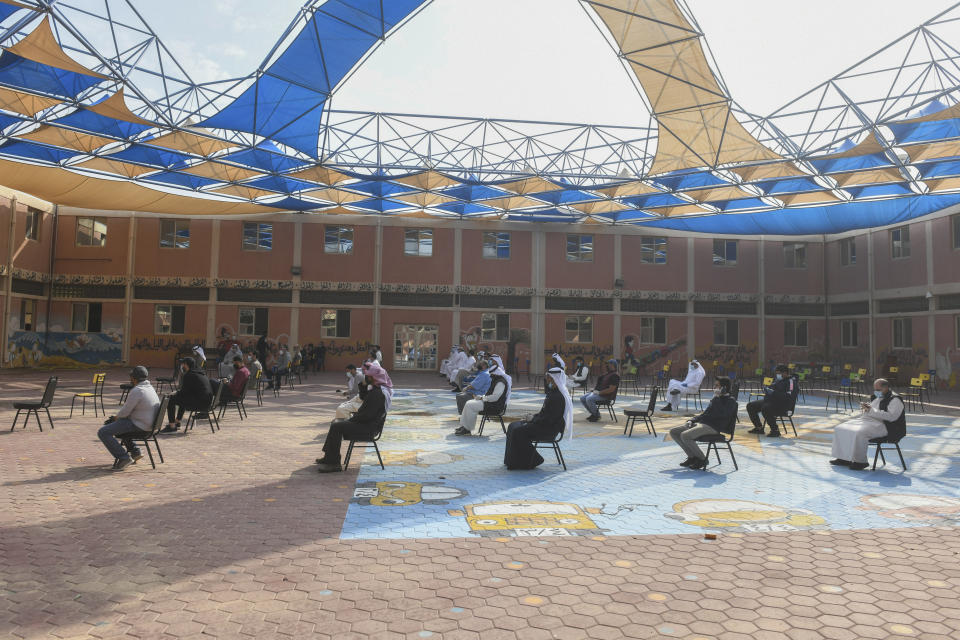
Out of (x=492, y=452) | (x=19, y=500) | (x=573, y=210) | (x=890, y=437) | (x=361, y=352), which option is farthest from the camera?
(x=361, y=352)

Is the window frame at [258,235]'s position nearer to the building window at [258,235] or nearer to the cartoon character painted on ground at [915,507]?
the building window at [258,235]

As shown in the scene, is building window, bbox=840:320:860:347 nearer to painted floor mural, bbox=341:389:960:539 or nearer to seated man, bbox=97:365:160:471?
painted floor mural, bbox=341:389:960:539

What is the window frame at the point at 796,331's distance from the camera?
30.8 meters

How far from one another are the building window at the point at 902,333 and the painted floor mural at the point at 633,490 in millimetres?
17146

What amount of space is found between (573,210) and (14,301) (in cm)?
2375

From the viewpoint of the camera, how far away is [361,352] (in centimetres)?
2859

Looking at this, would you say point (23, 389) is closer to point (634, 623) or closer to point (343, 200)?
point (343, 200)

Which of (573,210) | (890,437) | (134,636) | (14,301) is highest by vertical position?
(573,210)

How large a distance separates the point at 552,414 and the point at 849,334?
88.5ft

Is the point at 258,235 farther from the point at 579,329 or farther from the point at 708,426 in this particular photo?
the point at 708,426

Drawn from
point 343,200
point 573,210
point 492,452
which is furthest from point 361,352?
point 492,452

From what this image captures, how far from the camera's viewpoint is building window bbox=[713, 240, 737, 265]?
3081cm

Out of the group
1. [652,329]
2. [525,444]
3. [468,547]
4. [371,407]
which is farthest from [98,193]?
[652,329]

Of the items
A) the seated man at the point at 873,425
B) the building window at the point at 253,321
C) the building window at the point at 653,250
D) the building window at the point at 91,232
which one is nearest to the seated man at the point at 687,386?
the seated man at the point at 873,425
